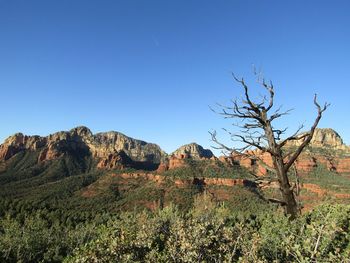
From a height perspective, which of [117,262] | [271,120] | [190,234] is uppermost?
[271,120]

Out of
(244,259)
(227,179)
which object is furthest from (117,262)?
(227,179)

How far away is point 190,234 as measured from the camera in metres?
10.2

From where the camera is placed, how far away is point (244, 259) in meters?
8.30

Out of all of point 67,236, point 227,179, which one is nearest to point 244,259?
point 67,236

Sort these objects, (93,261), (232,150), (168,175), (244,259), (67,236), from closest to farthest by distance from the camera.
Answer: (244,259) < (93,261) < (232,150) < (67,236) < (168,175)

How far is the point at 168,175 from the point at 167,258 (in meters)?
165

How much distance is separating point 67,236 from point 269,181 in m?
59.9

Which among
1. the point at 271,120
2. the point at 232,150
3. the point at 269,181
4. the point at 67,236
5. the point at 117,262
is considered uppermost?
the point at 271,120

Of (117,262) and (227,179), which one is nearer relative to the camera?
(117,262)

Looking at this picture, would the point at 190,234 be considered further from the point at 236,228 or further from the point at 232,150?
the point at 232,150

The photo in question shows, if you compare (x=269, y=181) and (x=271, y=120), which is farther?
(x=271, y=120)

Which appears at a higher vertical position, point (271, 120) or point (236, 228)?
point (271, 120)

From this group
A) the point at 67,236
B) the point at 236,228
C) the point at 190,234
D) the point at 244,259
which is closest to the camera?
the point at 244,259

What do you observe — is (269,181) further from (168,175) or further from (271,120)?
(168,175)
